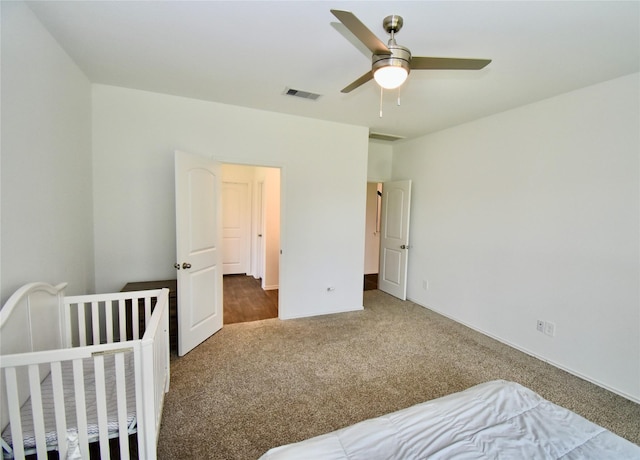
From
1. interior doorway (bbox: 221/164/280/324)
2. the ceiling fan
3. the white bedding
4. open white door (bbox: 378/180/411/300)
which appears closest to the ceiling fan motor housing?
the ceiling fan

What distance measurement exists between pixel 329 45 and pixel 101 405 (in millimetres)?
2465

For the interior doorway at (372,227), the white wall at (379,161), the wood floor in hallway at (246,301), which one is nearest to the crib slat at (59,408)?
the wood floor in hallway at (246,301)

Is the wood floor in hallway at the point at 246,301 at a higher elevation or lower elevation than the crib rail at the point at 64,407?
lower

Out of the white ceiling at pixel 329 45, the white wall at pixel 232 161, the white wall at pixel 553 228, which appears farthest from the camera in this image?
the white wall at pixel 232 161

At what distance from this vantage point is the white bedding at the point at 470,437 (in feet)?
3.63

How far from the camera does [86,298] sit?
6.85 feet

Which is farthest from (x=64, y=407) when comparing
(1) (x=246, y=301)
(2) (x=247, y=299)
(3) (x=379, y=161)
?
(3) (x=379, y=161)

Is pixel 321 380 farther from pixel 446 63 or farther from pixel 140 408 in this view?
pixel 446 63

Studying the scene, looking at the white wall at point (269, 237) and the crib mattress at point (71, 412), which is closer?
the crib mattress at point (71, 412)

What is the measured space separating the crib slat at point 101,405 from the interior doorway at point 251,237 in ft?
9.49

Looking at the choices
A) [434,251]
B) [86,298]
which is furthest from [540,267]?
[86,298]

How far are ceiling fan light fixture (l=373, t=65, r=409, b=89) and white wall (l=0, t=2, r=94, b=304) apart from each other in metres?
1.95

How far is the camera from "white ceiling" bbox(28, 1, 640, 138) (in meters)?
1.72

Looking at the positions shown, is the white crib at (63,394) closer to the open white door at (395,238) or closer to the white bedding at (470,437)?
the white bedding at (470,437)
